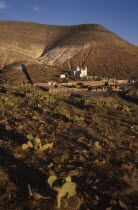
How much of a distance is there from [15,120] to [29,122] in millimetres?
733

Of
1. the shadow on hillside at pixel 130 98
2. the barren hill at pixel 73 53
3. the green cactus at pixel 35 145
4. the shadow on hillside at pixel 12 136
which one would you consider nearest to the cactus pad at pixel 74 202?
the green cactus at pixel 35 145

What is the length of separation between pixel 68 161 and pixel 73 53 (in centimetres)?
8272

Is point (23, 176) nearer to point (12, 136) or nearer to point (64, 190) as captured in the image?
point (64, 190)

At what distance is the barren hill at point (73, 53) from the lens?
239 ft

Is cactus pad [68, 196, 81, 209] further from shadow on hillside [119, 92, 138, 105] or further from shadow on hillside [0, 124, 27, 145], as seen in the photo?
shadow on hillside [119, 92, 138, 105]

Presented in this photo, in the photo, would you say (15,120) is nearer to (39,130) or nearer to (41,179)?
(39,130)

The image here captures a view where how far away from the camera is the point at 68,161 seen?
5762mm

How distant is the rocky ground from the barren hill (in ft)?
173

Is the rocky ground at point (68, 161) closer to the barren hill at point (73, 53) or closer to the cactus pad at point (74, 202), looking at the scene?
the cactus pad at point (74, 202)

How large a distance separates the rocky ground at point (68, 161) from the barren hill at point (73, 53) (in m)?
52.8

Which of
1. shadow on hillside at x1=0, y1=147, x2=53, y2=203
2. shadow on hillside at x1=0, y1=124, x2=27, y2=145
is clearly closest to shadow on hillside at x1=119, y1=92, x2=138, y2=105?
shadow on hillside at x1=0, y1=124, x2=27, y2=145

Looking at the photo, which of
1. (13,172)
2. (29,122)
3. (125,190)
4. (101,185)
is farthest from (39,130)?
(125,190)

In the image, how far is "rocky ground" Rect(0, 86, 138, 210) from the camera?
→ 4.24 metres

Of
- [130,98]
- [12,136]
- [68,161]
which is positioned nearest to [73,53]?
[130,98]
